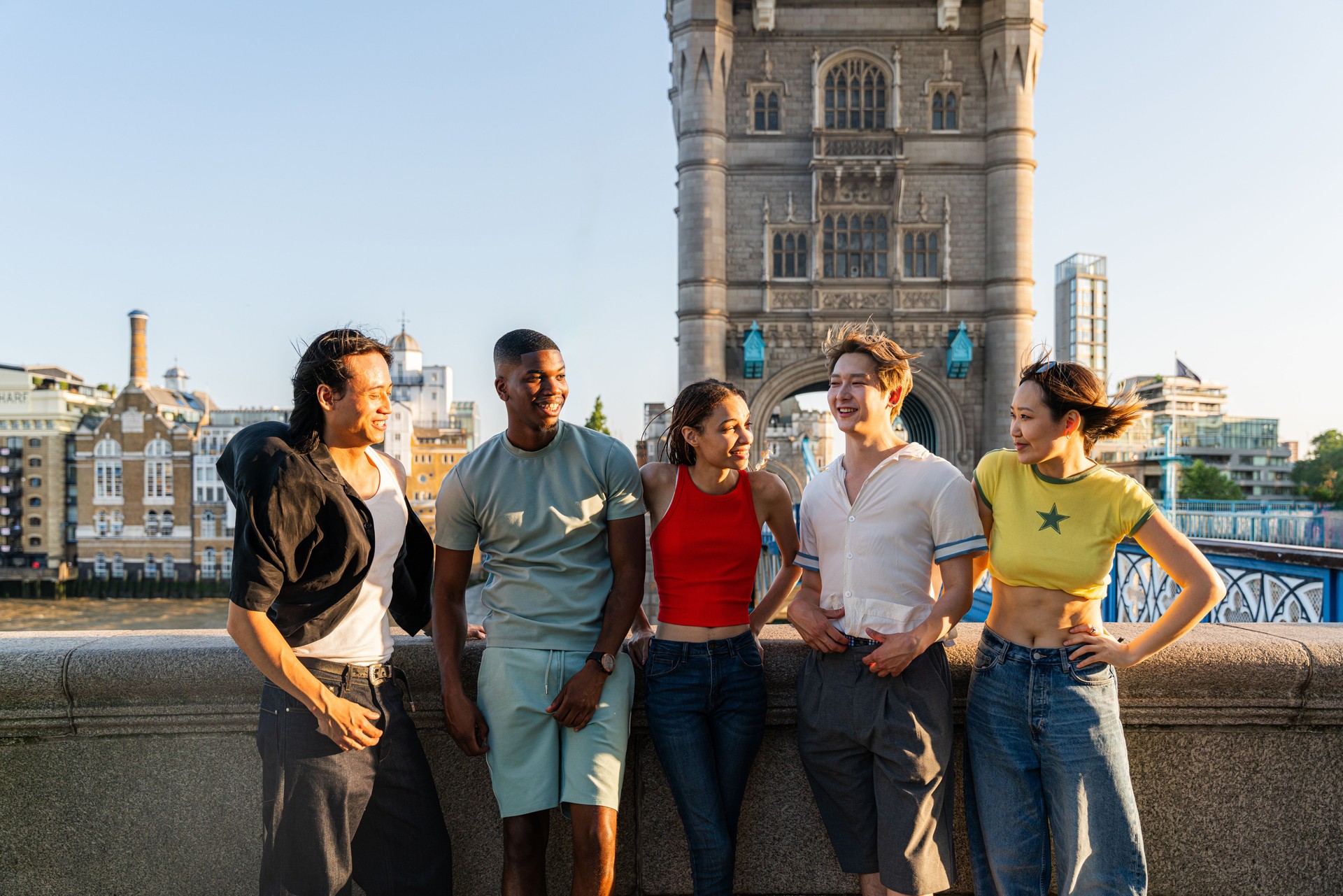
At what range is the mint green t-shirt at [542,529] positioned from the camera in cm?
238

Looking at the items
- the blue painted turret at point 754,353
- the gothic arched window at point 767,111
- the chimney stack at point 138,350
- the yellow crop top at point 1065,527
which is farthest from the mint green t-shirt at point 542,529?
the chimney stack at point 138,350

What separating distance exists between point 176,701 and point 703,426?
5.73 ft

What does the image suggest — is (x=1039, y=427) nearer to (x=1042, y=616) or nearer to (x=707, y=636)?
(x=1042, y=616)

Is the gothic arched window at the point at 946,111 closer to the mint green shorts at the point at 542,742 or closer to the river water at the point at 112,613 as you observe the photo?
the mint green shorts at the point at 542,742

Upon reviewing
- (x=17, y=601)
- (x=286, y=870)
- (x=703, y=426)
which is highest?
(x=703, y=426)

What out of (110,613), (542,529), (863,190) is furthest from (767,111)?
(110,613)

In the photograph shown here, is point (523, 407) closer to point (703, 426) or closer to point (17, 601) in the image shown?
point (703, 426)

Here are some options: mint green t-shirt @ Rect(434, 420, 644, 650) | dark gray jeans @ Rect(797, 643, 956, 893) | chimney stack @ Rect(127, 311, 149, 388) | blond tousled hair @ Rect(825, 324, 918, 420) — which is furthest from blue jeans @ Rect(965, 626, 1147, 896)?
chimney stack @ Rect(127, 311, 149, 388)

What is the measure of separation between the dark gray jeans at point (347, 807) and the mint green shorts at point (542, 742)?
216mm

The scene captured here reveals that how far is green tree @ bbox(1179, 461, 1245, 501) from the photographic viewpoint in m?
65.0

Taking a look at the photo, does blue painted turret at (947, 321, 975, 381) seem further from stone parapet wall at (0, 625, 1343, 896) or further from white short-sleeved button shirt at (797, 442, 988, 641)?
white short-sleeved button shirt at (797, 442, 988, 641)

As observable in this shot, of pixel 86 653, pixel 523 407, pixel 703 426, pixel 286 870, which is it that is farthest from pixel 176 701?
pixel 703 426

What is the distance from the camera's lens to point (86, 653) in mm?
2594

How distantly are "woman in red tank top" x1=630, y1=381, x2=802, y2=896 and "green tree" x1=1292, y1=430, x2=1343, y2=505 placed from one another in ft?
240
